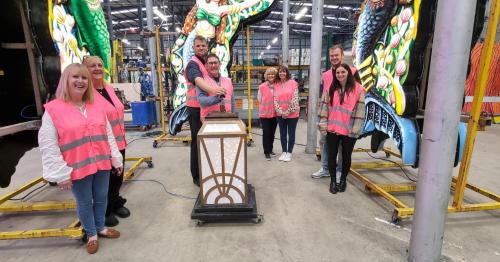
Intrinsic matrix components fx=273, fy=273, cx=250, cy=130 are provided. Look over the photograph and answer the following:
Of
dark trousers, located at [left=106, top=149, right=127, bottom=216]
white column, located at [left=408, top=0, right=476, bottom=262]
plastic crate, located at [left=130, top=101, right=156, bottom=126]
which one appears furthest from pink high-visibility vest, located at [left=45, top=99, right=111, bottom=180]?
plastic crate, located at [left=130, top=101, right=156, bottom=126]

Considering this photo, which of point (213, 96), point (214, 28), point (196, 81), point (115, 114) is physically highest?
point (214, 28)

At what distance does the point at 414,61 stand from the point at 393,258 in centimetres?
163

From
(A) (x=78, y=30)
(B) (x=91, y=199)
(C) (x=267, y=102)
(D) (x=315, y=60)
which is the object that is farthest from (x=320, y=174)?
(A) (x=78, y=30)

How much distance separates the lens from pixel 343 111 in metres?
2.70

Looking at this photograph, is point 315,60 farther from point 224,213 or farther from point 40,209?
point 40,209

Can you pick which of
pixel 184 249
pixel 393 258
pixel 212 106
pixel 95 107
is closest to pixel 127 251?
pixel 184 249

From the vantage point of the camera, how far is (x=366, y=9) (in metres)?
2.98

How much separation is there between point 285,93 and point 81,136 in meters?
2.72

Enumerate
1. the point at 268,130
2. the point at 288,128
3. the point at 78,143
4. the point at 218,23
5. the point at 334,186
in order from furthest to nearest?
1. the point at 218,23
2. the point at 268,130
3. the point at 288,128
4. the point at 334,186
5. the point at 78,143

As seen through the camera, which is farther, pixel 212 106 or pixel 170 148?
pixel 170 148

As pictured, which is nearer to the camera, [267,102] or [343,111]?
[343,111]

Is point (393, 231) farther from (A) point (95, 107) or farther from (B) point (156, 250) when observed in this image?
(A) point (95, 107)

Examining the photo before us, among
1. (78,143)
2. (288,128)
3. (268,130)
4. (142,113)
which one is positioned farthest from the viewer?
(142,113)

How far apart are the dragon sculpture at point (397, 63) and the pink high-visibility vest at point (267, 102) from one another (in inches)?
53.1
